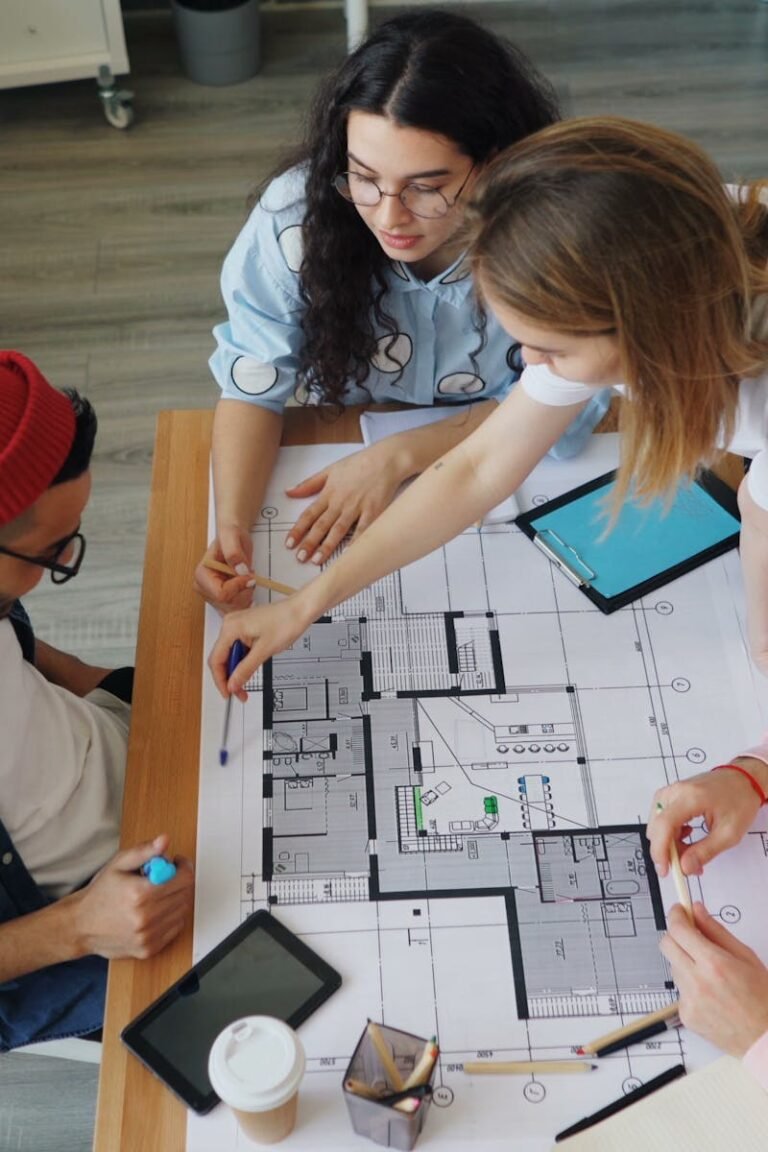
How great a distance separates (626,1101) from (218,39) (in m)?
2.93

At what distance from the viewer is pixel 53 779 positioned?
4.41 ft

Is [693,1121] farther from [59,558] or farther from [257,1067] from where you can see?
[59,558]

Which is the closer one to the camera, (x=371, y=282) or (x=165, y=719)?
(x=165, y=719)

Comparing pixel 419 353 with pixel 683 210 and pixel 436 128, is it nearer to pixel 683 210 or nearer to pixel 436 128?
pixel 436 128

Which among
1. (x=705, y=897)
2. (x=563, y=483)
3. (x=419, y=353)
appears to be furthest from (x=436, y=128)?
(x=705, y=897)

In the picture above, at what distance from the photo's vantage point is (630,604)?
1425 millimetres

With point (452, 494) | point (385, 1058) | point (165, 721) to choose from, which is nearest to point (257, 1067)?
point (385, 1058)

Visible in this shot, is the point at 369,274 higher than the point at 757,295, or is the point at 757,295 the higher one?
the point at 757,295

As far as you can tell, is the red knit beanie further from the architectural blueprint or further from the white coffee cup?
the white coffee cup

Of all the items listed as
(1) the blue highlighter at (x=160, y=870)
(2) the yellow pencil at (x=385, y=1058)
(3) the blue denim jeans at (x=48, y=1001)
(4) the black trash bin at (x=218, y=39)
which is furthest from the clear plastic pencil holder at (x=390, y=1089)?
(4) the black trash bin at (x=218, y=39)

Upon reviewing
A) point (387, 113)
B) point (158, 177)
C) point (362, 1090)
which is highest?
point (387, 113)

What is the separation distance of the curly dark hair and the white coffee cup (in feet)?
2.88

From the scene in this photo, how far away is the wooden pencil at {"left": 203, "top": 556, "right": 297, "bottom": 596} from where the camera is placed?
4.69ft

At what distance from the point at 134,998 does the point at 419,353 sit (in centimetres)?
89
